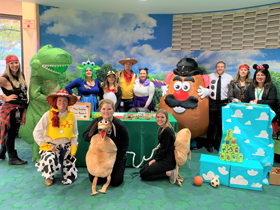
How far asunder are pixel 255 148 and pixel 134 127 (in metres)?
1.65

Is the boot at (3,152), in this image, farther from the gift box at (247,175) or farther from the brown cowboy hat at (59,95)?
the gift box at (247,175)

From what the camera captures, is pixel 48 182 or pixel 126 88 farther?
pixel 126 88

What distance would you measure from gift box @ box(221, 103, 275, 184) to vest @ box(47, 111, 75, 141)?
2045 mm

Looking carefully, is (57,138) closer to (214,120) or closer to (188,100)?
(188,100)

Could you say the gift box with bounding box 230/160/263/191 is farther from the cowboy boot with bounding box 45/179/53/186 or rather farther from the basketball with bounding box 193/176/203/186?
the cowboy boot with bounding box 45/179/53/186

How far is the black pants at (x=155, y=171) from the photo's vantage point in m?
2.72

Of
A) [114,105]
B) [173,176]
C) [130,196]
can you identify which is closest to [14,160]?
[114,105]

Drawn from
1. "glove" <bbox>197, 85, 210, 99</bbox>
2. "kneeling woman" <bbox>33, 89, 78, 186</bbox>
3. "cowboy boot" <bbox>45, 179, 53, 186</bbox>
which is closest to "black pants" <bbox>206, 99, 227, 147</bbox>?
"glove" <bbox>197, 85, 210, 99</bbox>

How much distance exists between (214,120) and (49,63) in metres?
2.98

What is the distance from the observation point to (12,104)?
3162 millimetres

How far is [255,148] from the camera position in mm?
2803

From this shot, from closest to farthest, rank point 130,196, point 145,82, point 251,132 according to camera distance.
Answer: point 130,196, point 251,132, point 145,82

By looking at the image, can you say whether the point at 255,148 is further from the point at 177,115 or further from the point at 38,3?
the point at 38,3

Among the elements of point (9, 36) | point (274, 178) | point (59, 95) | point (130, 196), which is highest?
point (9, 36)
